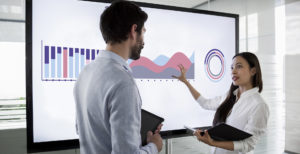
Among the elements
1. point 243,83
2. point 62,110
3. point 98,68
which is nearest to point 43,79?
point 62,110

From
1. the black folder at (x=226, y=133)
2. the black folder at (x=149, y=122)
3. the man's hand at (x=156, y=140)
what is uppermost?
the black folder at (x=149, y=122)

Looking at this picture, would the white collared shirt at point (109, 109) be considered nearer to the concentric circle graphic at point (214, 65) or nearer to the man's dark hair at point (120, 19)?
the man's dark hair at point (120, 19)

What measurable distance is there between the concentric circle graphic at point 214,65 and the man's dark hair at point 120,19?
1.62 metres

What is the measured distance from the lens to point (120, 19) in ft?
3.61

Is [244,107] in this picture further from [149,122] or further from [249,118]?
[149,122]

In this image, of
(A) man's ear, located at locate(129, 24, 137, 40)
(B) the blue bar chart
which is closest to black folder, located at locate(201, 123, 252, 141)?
(A) man's ear, located at locate(129, 24, 137, 40)

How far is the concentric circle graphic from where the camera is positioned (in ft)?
8.57

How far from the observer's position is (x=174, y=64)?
242 cm

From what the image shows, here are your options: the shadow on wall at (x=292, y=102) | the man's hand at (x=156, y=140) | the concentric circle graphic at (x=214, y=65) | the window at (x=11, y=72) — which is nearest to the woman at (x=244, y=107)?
the concentric circle graphic at (x=214, y=65)

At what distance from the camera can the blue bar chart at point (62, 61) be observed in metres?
1.88

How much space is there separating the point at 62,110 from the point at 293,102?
10.6 ft

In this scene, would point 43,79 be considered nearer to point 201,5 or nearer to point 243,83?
point 243,83

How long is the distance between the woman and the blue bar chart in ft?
3.52

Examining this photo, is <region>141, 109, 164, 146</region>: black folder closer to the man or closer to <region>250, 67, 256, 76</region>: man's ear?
the man
